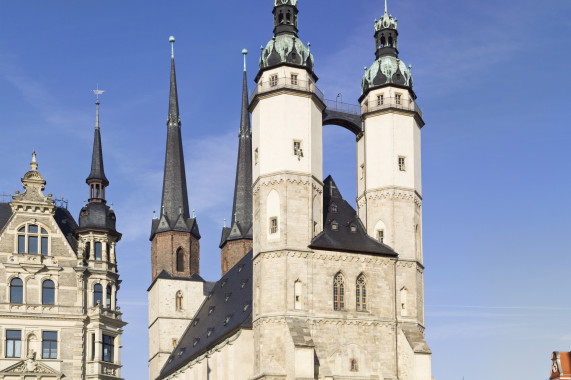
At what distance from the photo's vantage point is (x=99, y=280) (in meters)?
67.1

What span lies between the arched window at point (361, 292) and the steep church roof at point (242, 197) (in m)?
33.8

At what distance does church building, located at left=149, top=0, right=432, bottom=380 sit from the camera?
2352 inches

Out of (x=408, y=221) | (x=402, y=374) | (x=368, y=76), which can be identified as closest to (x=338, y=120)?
(x=368, y=76)

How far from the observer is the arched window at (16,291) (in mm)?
64062

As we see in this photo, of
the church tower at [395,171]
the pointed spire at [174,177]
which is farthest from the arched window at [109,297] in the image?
the pointed spire at [174,177]

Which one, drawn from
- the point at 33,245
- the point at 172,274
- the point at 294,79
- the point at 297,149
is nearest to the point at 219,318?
the point at 172,274

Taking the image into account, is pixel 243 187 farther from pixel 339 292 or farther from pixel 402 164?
pixel 339 292

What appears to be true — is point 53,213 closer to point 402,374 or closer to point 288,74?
point 288,74

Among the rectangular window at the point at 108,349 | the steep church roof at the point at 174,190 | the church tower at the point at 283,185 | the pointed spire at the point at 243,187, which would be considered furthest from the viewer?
the pointed spire at the point at 243,187

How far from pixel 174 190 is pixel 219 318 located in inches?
783

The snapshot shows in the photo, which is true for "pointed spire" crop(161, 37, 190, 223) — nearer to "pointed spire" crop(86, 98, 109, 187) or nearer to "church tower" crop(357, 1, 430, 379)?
"pointed spire" crop(86, 98, 109, 187)

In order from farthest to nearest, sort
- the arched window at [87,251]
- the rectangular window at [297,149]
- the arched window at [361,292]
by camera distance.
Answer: the arched window at [87,251] < the rectangular window at [297,149] < the arched window at [361,292]

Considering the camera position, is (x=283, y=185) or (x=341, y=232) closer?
(x=283, y=185)

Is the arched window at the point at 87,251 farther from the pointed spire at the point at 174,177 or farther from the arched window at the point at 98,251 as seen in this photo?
the pointed spire at the point at 174,177
